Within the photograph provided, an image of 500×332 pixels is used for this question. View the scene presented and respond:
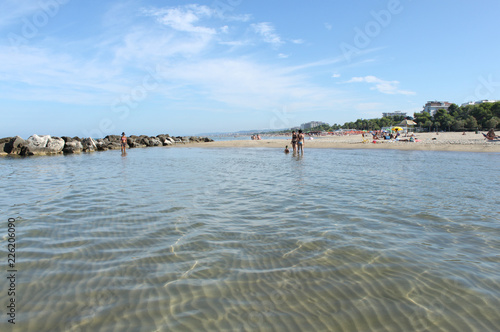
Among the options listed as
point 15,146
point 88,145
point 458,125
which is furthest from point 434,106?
point 15,146

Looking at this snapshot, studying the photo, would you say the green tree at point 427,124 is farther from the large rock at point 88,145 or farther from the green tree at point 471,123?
the large rock at point 88,145

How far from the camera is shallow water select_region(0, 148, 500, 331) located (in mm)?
3291

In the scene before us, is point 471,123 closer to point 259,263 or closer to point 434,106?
point 434,106

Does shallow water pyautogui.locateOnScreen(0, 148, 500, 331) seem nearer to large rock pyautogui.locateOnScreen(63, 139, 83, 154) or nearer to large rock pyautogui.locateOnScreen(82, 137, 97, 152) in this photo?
large rock pyautogui.locateOnScreen(63, 139, 83, 154)

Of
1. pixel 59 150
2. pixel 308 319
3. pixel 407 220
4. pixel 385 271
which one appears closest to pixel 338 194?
pixel 407 220

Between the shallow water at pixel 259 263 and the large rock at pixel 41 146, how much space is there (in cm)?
2644

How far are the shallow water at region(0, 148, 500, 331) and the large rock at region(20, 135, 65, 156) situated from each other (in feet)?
86.8

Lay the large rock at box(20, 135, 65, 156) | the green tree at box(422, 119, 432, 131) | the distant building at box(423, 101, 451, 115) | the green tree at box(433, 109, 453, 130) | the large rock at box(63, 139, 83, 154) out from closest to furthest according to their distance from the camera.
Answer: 1. the large rock at box(20, 135, 65, 156)
2. the large rock at box(63, 139, 83, 154)
3. the green tree at box(433, 109, 453, 130)
4. the green tree at box(422, 119, 432, 131)
5. the distant building at box(423, 101, 451, 115)

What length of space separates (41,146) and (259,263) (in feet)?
116

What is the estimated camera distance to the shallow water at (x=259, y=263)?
10.8 feet

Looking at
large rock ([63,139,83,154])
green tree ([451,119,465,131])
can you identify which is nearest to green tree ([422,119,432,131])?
green tree ([451,119,465,131])

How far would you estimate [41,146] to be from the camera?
30.9 m

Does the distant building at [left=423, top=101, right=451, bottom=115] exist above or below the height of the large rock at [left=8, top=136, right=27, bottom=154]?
above

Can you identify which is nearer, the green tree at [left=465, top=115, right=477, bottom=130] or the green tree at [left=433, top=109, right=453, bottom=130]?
the green tree at [left=465, top=115, right=477, bottom=130]
